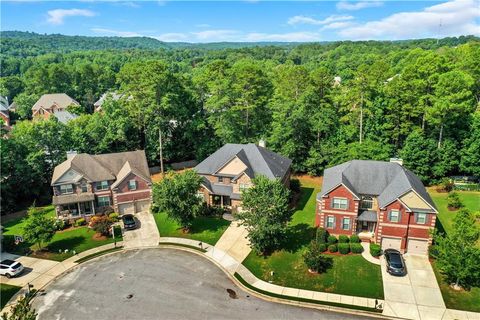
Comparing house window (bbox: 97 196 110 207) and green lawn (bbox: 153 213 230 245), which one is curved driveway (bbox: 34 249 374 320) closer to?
green lawn (bbox: 153 213 230 245)

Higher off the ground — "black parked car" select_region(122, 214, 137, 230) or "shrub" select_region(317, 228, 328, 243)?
"shrub" select_region(317, 228, 328, 243)

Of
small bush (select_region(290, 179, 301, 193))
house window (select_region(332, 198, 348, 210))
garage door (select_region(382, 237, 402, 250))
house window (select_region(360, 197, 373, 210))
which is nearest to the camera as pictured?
garage door (select_region(382, 237, 402, 250))

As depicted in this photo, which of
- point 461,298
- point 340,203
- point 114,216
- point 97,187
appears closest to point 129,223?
point 114,216

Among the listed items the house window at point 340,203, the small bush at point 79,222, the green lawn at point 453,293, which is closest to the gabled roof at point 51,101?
the small bush at point 79,222

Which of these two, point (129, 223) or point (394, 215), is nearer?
point (394, 215)

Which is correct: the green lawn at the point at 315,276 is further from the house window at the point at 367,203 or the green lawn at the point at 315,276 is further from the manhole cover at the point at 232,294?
the house window at the point at 367,203

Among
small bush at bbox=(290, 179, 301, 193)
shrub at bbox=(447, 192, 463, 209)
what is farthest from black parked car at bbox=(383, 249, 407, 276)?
small bush at bbox=(290, 179, 301, 193)

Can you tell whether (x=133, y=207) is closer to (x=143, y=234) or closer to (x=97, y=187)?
(x=97, y=187)
